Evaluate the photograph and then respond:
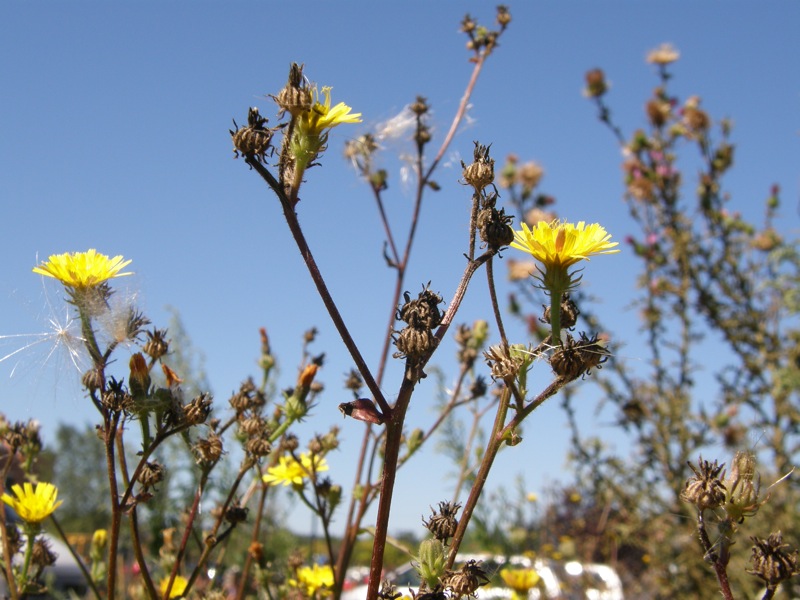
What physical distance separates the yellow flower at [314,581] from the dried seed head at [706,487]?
1.14m

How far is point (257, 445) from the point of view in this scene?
4.97 ft

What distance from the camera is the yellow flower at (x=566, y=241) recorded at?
1.10 meters

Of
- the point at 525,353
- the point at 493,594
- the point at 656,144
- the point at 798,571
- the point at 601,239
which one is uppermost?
the point at 656,144

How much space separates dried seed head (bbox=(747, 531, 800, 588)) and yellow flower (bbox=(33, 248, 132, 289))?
1152mm

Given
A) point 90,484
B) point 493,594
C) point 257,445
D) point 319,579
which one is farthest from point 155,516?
point 90,484

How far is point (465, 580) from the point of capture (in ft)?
3.34

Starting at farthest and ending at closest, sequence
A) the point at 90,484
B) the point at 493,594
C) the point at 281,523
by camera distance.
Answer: the point at 90,484
the point at 281,523
the point at 493,594

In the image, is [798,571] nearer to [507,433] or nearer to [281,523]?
[507,433]

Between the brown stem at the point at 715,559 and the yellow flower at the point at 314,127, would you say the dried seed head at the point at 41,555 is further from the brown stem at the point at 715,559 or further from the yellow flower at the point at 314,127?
the brown stem at the point at 715,559

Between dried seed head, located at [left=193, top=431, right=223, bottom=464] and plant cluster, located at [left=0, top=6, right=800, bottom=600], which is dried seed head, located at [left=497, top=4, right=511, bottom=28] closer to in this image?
plant cluster, located at [left=0, top=6, right=800, bottom=600]

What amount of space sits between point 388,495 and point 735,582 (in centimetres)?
325

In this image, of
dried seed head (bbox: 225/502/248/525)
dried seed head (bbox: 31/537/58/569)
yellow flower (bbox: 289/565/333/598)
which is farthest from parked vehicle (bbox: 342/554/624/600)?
dried seed head (bbox: 31/537/58/569)

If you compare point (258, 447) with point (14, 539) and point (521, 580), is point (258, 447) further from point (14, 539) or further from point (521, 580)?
point (521, 580)

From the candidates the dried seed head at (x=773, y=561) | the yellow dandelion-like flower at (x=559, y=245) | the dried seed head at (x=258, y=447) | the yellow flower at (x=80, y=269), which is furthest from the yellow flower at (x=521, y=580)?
the yellow flower at (x=80, y=269)
